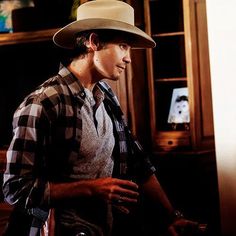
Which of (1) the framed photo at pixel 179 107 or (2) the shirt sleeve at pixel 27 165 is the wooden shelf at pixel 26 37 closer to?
(1) the framed photo at pixel 179 107

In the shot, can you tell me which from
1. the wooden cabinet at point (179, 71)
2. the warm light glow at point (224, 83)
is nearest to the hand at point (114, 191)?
the warm light glow at point (224, 83)

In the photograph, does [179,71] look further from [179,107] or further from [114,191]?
[114,191]

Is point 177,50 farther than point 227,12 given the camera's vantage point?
Yes

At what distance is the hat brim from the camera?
5.01 ft

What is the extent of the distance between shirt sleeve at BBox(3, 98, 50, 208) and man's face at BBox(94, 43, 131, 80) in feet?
1.01

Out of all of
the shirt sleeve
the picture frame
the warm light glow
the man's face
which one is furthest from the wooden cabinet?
the shirt sleeve

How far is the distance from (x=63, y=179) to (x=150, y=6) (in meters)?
1.78

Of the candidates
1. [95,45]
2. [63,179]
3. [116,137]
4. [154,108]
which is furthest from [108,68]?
[154,108]

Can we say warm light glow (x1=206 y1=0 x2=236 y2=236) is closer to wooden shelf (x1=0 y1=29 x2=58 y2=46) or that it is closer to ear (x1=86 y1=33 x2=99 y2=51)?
ear (x1=86 y1=33 x2=99 y2=51)

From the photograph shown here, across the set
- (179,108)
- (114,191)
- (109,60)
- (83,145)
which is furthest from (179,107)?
(114,191)

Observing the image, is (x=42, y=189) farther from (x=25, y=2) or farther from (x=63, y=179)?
(x=25, y=2)

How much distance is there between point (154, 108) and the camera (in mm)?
2756

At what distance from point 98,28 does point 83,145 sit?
43 cm

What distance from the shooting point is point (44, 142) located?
1.36m
